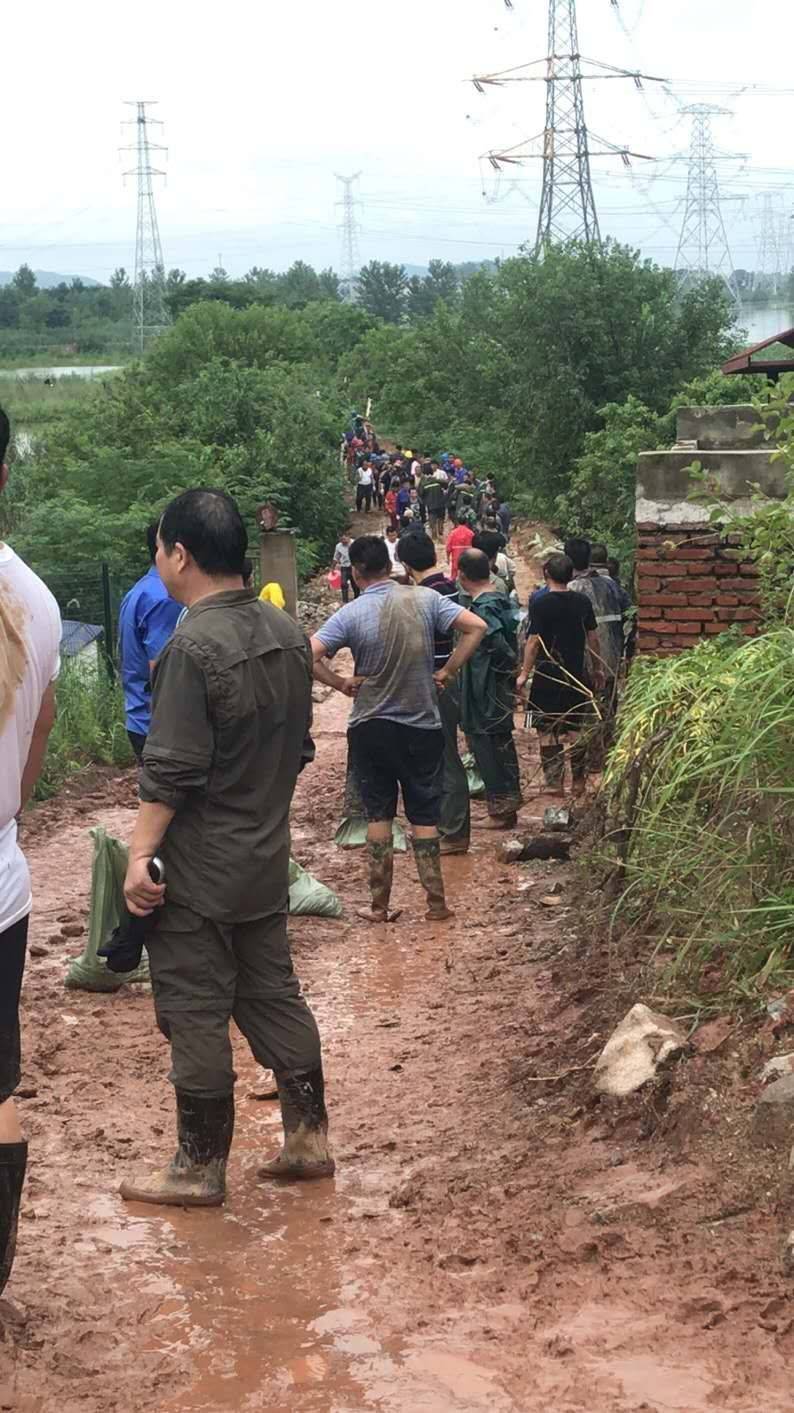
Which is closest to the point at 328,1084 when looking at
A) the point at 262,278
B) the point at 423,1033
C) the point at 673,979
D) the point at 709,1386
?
the point at 423,1033

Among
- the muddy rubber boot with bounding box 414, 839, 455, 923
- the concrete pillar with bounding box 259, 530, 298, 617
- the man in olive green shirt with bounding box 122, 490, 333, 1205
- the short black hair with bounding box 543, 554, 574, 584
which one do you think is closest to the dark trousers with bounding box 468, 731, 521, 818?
the short black hair with bounding box 543, 554, 574, 584

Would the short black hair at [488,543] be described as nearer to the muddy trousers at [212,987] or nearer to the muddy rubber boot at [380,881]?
the muddy rubber boot at [380,881]

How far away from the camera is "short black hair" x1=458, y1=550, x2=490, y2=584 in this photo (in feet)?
31.7

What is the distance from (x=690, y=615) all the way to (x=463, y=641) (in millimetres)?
1620

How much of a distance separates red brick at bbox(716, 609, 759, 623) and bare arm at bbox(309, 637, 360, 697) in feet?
7.26

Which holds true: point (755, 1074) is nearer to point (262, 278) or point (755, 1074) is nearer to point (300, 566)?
point (300, 566)

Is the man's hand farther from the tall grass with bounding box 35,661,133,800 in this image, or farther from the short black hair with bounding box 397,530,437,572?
the tall grass with bounding box 35,661,133,800

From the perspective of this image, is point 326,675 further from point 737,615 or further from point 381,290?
point 381,290

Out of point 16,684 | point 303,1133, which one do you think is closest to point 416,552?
point 303,1133

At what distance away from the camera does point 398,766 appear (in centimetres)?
802

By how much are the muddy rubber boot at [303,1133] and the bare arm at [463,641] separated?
3478 millimetres

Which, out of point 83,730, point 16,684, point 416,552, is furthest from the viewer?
point 83,730

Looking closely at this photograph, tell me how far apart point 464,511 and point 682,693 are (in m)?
24.9

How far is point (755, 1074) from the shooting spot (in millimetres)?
4461
